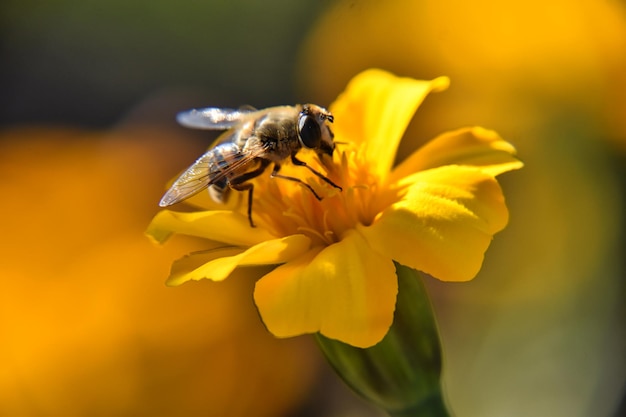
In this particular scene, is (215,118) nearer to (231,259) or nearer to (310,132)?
(310,132)

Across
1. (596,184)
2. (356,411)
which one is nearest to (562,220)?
(596,184)

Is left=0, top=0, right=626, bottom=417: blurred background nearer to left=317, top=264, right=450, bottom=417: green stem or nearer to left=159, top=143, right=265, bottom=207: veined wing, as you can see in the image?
left=317, top=264, right=450, bottom=417: green stem

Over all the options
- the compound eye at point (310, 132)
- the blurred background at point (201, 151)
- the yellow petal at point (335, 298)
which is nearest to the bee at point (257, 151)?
the compound eye at point (310, 132)

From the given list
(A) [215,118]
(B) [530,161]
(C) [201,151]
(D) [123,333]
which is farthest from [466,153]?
(C) [201,151]

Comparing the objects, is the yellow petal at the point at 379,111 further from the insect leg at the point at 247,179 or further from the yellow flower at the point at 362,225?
the insect leg at the point at 247,179

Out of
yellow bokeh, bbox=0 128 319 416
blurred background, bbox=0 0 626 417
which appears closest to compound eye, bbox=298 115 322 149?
blurred background, bbox=0 0 626 417

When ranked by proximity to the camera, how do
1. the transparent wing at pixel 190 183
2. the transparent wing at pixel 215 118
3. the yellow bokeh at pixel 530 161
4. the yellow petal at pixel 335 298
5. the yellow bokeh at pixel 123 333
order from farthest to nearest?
the yellow bokeh at pixel 123 333 < the yellow bokeh at pixel 530 161 < the transparent wing at pixel 215 118 < the transparent wing at pixel 190 183 < the yellow petal at pixel 335 298
